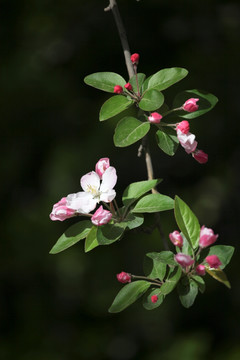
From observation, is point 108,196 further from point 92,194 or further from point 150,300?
point 150,300

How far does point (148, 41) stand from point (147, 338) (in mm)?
1705

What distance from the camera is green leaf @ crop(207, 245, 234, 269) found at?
909 millimetres

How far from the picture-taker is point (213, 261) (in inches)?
33.9

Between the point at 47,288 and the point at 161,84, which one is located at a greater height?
the point at 161,84

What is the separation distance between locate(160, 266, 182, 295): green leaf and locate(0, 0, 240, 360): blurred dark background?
6.13ft

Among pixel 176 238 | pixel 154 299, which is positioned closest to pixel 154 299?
pixel 154 299

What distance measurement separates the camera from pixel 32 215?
3.00m

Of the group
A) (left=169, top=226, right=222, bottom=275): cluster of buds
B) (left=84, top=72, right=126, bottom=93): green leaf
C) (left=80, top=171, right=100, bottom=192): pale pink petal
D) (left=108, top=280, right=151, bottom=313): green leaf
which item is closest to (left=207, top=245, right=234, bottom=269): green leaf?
(left=169, top=226, right=222, bottom=275): cluster of buds

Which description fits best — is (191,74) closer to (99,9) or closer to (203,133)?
(203,133)

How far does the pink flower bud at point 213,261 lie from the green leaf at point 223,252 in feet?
0.11

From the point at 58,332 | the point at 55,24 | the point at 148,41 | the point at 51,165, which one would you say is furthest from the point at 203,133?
the point at 58,332

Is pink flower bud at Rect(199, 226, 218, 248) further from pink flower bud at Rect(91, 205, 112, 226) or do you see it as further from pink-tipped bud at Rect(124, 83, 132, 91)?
pink-tipped bud at Rect(124, 83, 132, 91)

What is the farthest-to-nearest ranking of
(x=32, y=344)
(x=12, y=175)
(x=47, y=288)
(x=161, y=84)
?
1. (x=12, y=175)
2. (x=47, y=288)
3. (x=32, y=344)
4. (x=161, y=84)

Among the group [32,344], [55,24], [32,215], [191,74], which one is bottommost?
[32,344]
